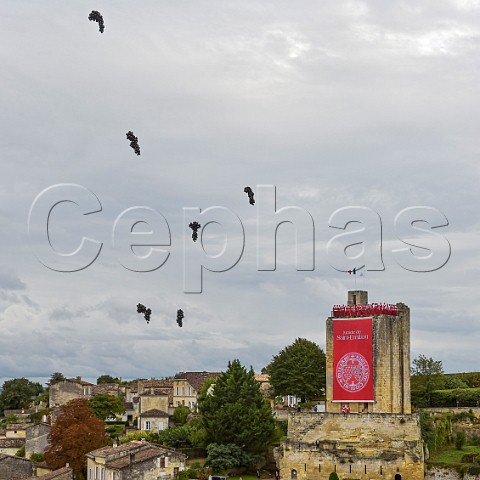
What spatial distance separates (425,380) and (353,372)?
18.1m

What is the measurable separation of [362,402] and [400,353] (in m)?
5.19

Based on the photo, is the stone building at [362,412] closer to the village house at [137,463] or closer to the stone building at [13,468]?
the village house at [137,463]

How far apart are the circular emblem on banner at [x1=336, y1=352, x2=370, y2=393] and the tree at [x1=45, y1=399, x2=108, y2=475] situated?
2312 centimetres

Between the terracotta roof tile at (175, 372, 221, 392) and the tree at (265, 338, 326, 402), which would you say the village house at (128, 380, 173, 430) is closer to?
the terracotta roof tile at (175, 372, 221, 392)

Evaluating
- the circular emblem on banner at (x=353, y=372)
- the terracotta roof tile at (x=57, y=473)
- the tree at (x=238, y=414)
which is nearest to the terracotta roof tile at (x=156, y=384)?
the tree at (x=238, y=414)

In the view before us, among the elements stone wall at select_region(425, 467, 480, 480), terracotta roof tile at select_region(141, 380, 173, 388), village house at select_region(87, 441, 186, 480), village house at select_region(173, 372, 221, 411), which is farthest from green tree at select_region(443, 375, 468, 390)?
terracotta roof tile at select_region(141, 380, 173, 388)

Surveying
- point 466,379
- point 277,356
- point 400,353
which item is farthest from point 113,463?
point 466,379

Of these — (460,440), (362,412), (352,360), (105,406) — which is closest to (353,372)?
(352,360)

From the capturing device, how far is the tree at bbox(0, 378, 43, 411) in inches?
5369

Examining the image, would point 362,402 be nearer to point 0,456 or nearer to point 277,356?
point 277,356

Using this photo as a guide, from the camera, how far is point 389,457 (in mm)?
66000

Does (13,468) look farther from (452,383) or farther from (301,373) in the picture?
(452,383)

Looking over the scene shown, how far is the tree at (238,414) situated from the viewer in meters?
72.1

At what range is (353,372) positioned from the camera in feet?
234
